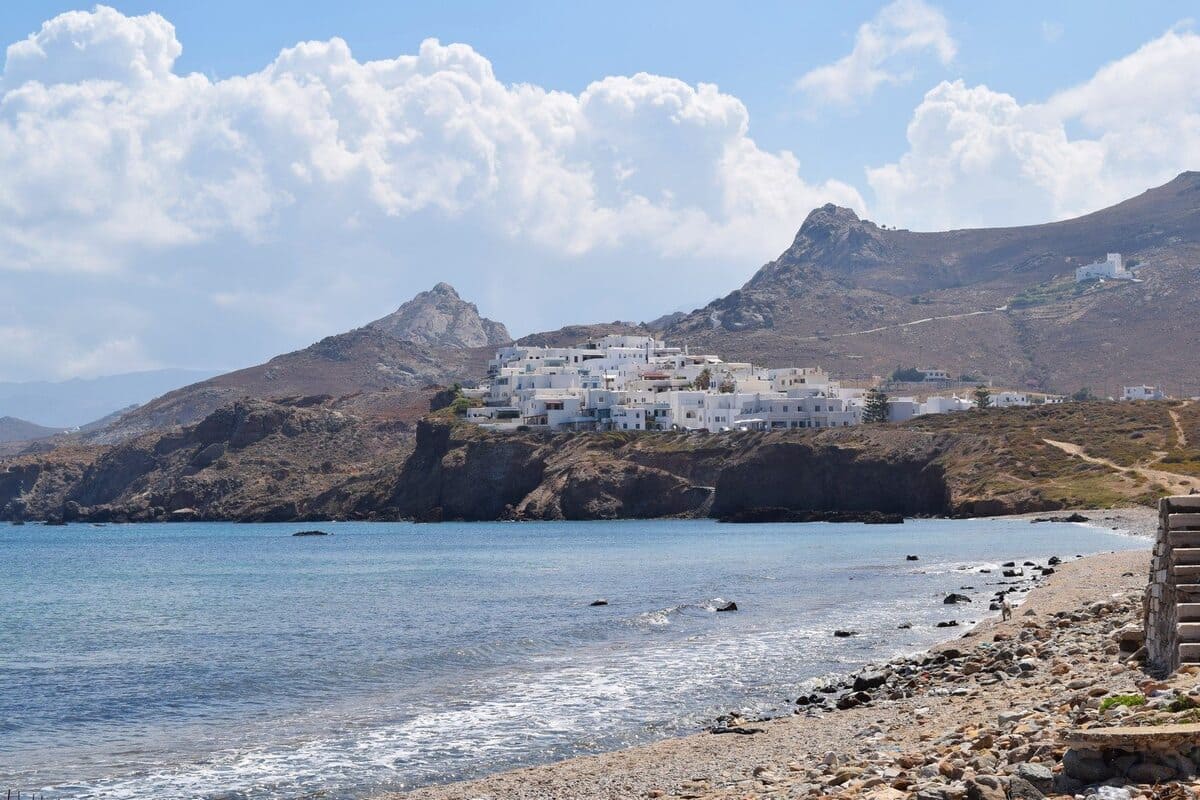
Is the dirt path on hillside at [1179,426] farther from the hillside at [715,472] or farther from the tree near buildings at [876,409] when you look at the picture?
the tree near buildings at [876,409]

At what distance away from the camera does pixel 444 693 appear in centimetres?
2684

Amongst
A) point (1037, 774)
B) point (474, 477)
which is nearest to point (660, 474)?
point (474, 477)

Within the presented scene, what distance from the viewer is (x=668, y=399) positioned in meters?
142

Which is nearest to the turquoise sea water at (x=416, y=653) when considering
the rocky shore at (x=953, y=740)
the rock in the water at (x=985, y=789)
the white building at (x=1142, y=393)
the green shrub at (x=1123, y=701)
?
the rocky shore at (x=953, y=740)

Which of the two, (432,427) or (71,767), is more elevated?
(432,427)

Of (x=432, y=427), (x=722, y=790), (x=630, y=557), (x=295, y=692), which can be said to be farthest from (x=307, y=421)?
(x=722, y=790)

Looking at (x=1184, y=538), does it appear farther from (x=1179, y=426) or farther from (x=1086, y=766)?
(x=1179, y=426)

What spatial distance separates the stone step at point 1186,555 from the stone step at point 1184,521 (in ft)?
1.05

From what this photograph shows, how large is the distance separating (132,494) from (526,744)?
573 feet

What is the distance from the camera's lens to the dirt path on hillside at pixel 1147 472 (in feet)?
278

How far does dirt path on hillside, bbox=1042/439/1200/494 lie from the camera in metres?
84.6

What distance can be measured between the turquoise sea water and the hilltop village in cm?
6310

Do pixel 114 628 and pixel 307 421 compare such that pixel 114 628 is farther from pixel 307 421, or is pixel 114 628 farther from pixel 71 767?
pixel 307 421

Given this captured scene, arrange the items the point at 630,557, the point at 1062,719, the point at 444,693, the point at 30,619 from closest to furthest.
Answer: the point at 1062,719 → the point at 444,693 → the point at 30,619 → the point at 630,557
